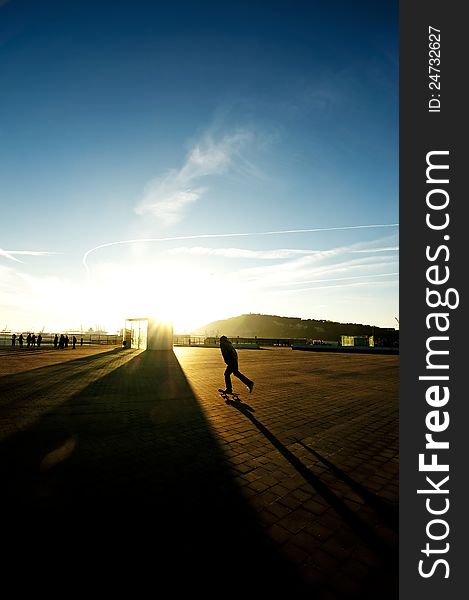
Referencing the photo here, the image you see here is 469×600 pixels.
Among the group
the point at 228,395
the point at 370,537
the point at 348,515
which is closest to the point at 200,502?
the point at 348,515

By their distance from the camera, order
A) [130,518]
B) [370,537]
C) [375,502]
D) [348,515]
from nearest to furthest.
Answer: [370,537] → [130,518] → [348,515] → [375,502]

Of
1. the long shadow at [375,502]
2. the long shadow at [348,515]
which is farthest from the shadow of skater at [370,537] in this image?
the long shadow at [375,502]

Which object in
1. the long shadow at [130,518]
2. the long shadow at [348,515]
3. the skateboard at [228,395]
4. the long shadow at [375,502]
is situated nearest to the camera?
the long shadow at [130,518]

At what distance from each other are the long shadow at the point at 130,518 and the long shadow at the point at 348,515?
30.1 inches

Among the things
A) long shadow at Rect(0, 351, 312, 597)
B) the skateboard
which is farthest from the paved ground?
the skateboard

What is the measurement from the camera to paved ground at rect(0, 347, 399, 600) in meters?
2.20

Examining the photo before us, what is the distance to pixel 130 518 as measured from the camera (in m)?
2.81

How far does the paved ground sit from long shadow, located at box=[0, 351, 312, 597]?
1cm

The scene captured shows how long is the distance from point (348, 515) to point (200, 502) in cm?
136

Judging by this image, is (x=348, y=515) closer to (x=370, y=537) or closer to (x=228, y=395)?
(x=370, y=537)

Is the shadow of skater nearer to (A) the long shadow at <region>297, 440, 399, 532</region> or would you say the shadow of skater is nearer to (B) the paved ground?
(B) the paved ground

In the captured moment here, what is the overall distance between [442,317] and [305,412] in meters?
3.84

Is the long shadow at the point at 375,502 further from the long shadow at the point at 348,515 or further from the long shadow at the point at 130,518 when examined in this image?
the long shadow at the point at 130,518

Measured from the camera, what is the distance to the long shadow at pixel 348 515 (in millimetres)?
2514
